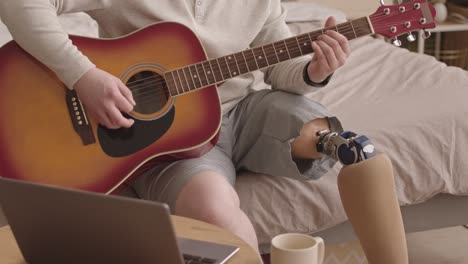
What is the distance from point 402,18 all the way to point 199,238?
0.65 metres

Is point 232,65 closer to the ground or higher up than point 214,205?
higher up

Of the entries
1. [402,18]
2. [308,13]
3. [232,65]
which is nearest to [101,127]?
[232,65]

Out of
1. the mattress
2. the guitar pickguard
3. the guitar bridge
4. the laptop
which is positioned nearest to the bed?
the mattress

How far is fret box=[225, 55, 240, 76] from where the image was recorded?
1.42 meters

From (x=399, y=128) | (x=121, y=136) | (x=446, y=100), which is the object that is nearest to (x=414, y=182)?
(x=399, y=128)

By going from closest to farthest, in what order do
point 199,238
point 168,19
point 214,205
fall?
point 199,238
point 214,205
point 168,19

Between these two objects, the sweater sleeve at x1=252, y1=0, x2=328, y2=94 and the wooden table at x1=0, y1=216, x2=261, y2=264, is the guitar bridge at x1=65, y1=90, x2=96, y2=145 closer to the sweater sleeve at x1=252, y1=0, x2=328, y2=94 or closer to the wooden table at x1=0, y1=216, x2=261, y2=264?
the wooden table at x1=0, y1=216, x2=261, y2=264

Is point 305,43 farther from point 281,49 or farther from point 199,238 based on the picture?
point 199,238

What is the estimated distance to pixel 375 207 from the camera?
128 centimetres

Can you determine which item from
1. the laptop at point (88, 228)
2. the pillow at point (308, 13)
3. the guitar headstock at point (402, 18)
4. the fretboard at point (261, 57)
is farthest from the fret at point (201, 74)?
the pillow at point (308, 13)

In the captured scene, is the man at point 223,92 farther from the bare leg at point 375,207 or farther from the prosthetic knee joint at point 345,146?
the bare leg at point 375,207

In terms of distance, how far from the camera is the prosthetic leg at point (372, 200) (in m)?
1.27

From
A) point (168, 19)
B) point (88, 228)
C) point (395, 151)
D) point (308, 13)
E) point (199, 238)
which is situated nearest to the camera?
point (88, 228)

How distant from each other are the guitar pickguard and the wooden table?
27cm
